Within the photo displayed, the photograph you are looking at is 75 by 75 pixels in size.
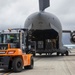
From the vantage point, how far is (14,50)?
59.9ft

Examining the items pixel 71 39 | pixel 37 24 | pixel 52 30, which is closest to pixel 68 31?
pixel 71 39

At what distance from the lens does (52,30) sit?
118 ft

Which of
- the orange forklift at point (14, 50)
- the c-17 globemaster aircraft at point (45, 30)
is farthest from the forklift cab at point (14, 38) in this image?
the c-17 globemaster aircraft at point (45, 30)

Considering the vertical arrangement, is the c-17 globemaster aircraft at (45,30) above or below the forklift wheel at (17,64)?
above

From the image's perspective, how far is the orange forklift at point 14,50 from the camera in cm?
1823

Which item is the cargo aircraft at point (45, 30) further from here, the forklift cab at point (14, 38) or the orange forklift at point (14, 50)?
the forklift cab at point (14, 38)

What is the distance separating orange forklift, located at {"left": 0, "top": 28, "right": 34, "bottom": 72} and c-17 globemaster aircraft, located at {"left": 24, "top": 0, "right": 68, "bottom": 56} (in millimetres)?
9572

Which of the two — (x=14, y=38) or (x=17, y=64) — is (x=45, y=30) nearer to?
(x=14, y=38)

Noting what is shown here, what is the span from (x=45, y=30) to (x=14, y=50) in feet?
58.8

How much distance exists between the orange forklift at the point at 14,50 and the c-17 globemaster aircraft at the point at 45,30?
957 centimetres

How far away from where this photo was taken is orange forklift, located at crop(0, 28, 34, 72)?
59.8 ft

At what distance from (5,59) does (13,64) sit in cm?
57

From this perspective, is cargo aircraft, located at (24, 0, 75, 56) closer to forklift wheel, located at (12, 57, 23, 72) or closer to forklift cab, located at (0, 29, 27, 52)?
forklift cab, located at (0, 29, 27, 52)

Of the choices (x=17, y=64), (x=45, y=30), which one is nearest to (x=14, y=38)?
(x=17, y=64)
